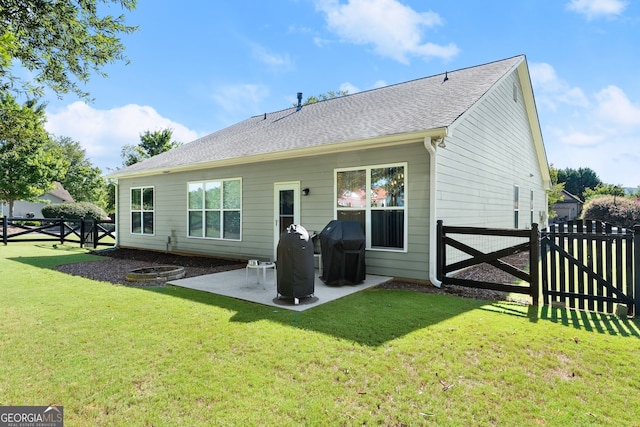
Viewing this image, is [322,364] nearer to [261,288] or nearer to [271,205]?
[261,288]

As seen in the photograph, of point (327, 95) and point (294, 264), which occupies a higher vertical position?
point (327, 95)

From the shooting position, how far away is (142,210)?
12281mm

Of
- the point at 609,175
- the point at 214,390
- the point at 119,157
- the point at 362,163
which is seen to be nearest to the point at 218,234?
the point at 362,163

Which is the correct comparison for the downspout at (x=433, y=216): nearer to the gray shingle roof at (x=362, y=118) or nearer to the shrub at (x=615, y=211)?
the gray shingle roof at (x=362, y=118)

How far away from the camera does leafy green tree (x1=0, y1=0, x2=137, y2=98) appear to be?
5.25m

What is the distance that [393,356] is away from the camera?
3170 millimetres

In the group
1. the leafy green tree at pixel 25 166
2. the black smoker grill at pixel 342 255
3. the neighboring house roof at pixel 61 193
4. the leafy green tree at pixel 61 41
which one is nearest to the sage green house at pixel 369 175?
the black smoker grill at pixel 342 255

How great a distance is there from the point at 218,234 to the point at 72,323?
19.4 ft

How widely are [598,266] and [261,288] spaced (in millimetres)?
5136

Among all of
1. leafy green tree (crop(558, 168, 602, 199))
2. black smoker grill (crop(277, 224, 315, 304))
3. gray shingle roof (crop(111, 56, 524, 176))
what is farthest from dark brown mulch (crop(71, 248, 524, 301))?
leafy green tree (crop(558, 168, 602, 199))

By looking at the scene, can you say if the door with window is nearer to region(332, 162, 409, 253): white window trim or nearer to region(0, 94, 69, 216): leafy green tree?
region(332, 162, 409, 253): white window trim

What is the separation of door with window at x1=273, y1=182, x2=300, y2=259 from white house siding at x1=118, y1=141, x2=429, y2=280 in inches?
6.1

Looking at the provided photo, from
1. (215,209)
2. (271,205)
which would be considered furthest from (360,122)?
(215,209)

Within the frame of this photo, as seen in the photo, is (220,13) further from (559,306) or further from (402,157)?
(559,306)
